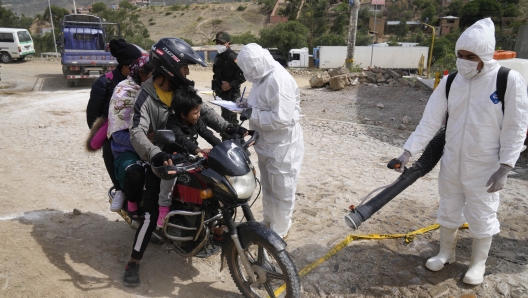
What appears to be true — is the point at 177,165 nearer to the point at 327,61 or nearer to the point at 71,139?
the point at 71,139

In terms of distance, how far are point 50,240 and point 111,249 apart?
2.01ft

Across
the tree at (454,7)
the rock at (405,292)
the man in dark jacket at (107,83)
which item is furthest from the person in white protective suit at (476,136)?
the tree at (454,7)

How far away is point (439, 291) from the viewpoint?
326cm

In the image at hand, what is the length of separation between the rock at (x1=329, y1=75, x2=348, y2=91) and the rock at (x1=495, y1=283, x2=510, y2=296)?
11.2 metres

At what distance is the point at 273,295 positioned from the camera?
305 cm

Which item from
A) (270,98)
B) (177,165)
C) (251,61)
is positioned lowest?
(177,165)

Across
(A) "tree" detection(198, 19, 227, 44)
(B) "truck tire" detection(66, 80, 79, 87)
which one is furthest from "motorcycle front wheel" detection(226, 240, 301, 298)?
(A) "tree" detection(198, 19, 227, 44)

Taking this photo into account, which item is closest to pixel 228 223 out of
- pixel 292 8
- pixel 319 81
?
pixel 319 81

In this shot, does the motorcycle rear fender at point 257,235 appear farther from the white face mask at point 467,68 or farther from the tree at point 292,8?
the tree at point 292,8

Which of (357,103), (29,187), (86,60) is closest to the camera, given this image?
(29,187)

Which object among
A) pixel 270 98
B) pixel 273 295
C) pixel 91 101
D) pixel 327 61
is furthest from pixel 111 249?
pixel 327 61

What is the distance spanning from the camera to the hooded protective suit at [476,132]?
2.86 metres

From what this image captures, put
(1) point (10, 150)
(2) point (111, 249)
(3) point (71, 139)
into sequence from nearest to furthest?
(2) point (111, 249), (1) point (10, 150), (3) point (71, 139)

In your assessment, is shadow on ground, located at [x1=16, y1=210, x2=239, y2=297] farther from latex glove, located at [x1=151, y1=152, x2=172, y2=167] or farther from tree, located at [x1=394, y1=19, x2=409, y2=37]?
tree, located at [x1=394, y1=19, x2=409, y2=37]
